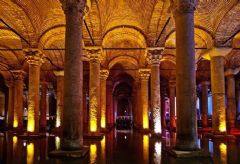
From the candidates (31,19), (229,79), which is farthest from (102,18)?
(229,79)

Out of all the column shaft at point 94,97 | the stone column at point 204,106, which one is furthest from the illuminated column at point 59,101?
the stone column at point 204,106

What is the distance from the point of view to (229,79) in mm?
22828

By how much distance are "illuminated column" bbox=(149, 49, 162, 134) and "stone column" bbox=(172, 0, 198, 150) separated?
7128 mm

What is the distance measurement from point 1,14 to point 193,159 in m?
12.3

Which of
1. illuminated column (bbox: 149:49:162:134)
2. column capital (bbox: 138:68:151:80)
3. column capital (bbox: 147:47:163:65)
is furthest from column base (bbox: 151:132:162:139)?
column capital (bbox: 138:68:151:80)

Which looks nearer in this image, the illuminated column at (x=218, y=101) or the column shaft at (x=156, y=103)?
the illuminated column at (x=218, y=101)

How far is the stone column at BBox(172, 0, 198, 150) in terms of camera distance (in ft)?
27.5

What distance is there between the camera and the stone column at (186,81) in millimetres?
8375

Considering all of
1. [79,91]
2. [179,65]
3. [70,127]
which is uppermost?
[179,65]

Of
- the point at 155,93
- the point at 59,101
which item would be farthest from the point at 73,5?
the point at 59,101

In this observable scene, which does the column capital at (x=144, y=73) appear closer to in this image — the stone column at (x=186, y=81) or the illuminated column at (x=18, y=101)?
the illuminated column at (x=18, y=101)

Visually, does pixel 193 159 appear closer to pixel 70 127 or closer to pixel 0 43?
pixel 70 127

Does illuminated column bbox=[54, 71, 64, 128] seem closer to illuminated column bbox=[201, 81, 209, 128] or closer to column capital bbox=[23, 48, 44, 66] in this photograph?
column capital bbox=[23, 48, 44, 66]

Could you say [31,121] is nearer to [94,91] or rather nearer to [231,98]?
[94,91]
